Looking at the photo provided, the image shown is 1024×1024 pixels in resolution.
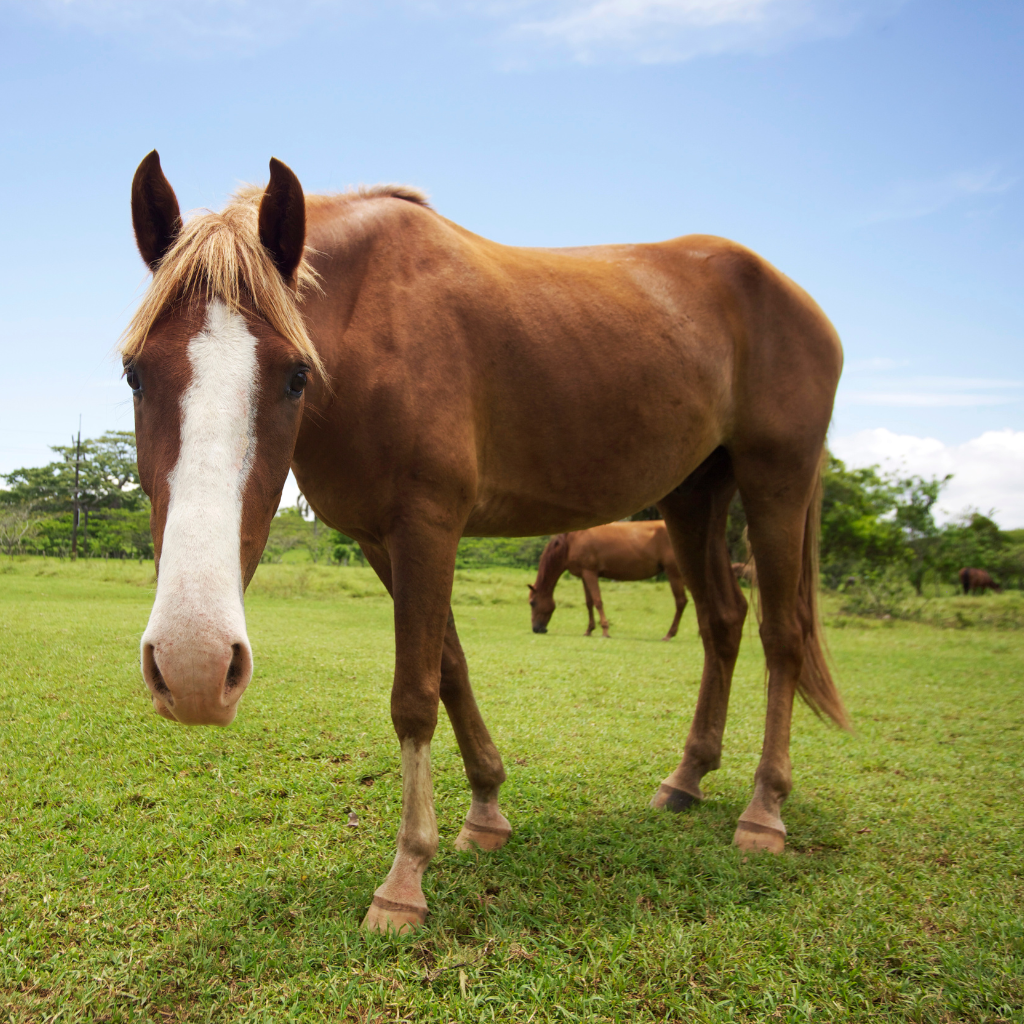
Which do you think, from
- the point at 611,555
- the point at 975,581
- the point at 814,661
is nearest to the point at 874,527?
the point at 975,581

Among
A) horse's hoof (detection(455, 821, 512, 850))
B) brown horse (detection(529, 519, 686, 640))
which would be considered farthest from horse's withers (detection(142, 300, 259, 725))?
brown horse (detection(529, 519, 686, 640))

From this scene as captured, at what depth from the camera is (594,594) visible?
1201 centimetres

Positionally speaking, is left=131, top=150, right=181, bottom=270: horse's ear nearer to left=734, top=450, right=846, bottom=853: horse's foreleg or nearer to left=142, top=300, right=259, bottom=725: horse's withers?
left=142, top=300, right=259, bottom=725: horse's withers

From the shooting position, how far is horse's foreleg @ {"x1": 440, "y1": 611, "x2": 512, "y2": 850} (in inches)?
95.2

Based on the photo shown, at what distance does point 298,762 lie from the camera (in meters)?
3.25

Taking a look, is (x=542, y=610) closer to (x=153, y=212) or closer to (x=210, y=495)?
(x=153, y=212)

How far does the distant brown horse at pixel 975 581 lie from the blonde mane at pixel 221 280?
33.3 metres

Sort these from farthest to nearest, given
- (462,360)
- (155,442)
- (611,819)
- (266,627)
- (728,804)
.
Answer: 1. (266,627)
2. (728,804)
3. (611,819)
4. (462,360)
5. (155,442)

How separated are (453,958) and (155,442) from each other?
1456mm

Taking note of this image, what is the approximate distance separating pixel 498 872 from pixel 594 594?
989 centimetres

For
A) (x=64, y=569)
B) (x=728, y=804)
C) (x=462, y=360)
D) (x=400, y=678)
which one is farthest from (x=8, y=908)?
(x=64, y=569)

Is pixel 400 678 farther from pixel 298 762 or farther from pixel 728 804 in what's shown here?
pixel 728 804

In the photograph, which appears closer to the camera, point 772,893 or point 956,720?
point 772,893

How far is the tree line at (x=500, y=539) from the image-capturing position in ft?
76.6
